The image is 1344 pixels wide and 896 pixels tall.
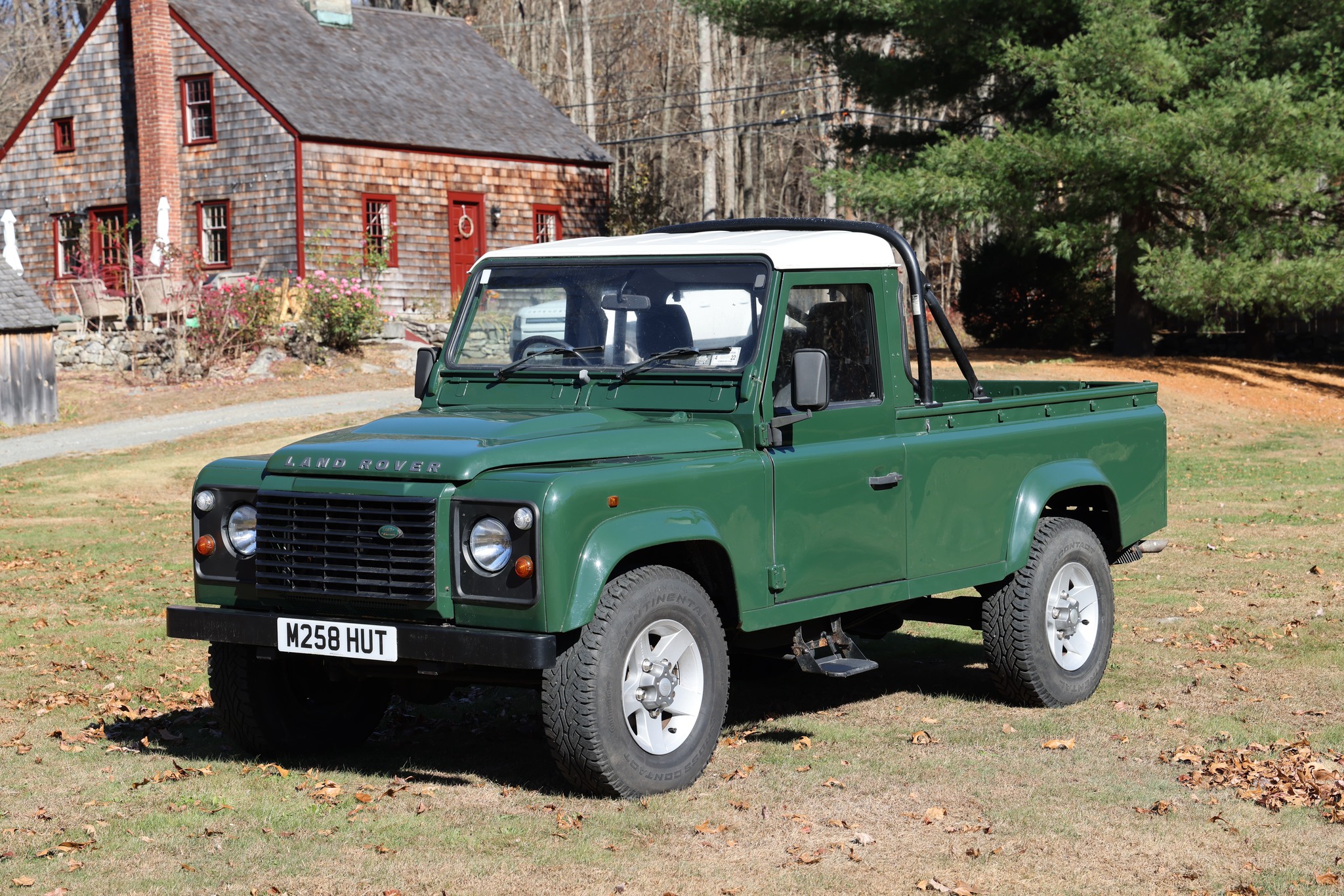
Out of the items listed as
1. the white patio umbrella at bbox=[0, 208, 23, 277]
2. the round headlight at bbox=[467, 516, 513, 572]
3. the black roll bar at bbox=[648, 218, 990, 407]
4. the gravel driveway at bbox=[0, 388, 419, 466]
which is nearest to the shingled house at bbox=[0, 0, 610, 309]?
the white patio umbrella at bbox=[0, 208, 23, 277]

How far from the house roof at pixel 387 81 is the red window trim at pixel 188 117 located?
2.84 ft

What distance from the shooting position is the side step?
6.77 metres

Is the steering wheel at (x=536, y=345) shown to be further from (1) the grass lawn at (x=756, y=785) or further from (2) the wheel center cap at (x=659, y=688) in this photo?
(1) the grass lawn at (x=756, y=785)

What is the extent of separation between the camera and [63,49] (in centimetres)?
5553

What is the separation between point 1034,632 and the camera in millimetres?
7711

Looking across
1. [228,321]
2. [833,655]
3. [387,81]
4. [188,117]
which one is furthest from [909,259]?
[188,117]

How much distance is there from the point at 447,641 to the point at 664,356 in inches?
67.3

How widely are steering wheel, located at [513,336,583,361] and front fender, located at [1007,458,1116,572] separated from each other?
230cm

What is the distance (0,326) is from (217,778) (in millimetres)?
20515

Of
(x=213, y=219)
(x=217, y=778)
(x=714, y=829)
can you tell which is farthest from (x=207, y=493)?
(x=213, y=219)

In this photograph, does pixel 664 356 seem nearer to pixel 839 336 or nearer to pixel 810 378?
pixel 810 378

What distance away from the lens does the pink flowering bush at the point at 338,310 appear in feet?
96.5

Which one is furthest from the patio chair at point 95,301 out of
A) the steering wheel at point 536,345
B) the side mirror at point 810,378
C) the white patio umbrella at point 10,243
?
the side mirror at point 810,378

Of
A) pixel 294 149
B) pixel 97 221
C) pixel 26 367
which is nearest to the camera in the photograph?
pixel 26 367
